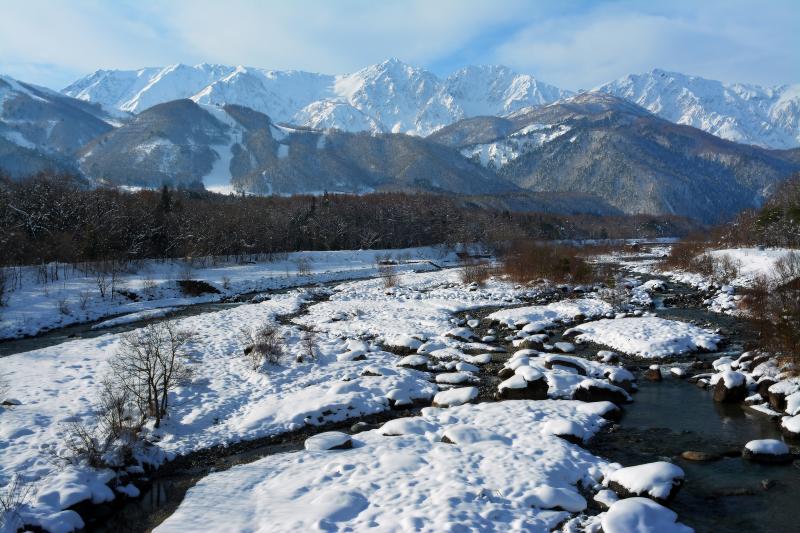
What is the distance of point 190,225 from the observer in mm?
66250

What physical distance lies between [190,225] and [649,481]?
215 ft

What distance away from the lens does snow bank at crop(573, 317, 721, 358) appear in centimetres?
2281

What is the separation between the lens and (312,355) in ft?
70.3

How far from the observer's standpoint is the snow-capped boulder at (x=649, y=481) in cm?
1055

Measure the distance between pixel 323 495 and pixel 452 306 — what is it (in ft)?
86.8

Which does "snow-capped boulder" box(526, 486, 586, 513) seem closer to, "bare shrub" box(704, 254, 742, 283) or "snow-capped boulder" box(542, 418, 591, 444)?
"snow-capped boulder" box(542, 418, 591, 444)

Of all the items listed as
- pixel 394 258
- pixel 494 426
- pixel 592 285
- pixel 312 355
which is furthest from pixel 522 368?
pixel 394 258

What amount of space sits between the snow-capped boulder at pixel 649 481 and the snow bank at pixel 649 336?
40.6ft

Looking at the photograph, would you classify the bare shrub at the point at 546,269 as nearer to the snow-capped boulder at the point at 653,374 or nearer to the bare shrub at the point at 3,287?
the snow-capped boulder at the point at 653,374

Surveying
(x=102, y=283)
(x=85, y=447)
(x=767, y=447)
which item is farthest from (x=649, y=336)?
(x=102, y=283)

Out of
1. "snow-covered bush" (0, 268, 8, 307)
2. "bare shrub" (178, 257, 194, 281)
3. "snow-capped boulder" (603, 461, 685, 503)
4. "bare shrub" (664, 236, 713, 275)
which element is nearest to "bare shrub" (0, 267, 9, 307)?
"snow-covered bush" (0, 268, 8, 307)

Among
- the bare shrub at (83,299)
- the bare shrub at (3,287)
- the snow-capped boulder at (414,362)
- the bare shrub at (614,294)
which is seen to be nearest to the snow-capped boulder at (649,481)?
the snow-capped boulder at (414,362)

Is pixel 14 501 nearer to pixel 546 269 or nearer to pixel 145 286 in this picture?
pixel 145 286

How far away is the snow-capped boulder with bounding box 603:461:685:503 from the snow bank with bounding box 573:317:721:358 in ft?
40.6
